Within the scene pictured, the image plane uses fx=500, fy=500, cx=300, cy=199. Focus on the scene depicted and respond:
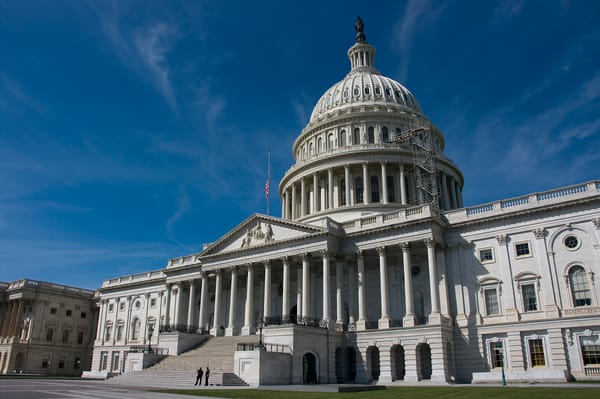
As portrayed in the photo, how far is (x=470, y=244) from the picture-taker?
4806cm

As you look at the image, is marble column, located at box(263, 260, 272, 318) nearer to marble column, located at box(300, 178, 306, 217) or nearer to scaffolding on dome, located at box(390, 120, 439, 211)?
marble column, located at box(300, 178, 306, 217)

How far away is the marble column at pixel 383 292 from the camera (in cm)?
4684

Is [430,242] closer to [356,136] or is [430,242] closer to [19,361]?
[356,136]

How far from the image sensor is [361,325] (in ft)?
158

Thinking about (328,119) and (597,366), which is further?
(328,119)

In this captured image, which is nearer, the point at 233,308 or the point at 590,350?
the point at 590,350

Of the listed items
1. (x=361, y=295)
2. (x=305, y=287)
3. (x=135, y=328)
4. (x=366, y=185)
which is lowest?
(x=135, y=328)

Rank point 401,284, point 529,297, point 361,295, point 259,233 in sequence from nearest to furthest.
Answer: point 529,297 → point 361,295 → point 401,284 → point 259,233

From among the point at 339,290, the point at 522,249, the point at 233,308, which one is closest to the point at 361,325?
the point at 339,290

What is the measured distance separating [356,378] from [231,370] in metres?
11.9

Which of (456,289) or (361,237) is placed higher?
(361,237)

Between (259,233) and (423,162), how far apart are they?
24.8 meters

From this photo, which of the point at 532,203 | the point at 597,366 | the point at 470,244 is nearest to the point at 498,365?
the point at 597,366

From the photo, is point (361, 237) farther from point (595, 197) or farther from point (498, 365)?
point (595, 197)
